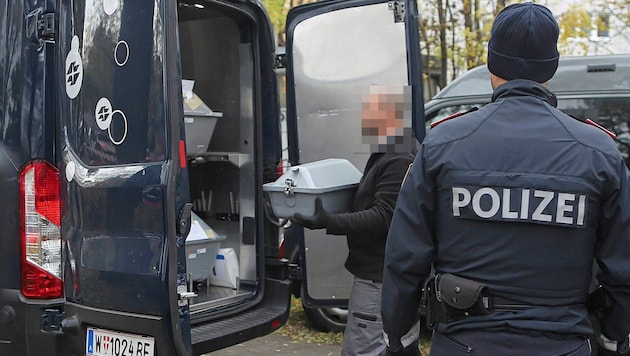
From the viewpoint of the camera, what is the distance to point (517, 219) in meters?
2.25

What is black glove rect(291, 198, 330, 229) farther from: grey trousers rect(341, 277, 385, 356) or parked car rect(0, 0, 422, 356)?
parked car rect(0, 0, 422, 356)

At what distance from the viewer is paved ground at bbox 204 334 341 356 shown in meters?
5.51

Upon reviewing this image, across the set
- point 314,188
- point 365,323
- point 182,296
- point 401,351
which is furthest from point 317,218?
point 401,351

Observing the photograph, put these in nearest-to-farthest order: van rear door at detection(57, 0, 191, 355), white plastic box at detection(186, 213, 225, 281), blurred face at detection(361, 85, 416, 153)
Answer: van rear door at detection(57, 0, 191, 355)
blurred face at detection(361, 85, 416, 153)
white plastic box at detection(186, 213, 225, 281)

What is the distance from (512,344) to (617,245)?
1.46 feet

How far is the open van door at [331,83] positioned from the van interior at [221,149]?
294 millimetres

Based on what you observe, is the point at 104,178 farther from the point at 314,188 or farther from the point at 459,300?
the point at 459,300

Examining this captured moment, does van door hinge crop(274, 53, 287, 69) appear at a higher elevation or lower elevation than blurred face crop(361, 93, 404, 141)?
higher

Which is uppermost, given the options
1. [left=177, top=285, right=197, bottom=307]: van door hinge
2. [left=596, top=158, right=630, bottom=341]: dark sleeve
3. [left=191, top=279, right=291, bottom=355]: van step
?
[left=596, top=158, right=630, bottom=341]: dark sleeve

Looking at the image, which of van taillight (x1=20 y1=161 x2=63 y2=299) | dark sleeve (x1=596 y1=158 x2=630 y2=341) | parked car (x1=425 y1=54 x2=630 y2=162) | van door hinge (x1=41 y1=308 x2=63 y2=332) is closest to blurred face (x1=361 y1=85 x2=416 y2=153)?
dark sleeve (x1=596 y1=158 x2=630 y2=341)

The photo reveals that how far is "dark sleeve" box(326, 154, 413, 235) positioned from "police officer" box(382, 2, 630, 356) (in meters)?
0.98

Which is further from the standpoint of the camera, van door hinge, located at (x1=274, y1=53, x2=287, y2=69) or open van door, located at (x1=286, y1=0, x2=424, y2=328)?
van door hinge, located at (x1=274, y1=53, x2=287, y2=69)

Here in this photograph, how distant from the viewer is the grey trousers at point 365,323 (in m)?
3.50

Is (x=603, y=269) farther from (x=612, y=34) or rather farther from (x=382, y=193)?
(x=612, y=34)
